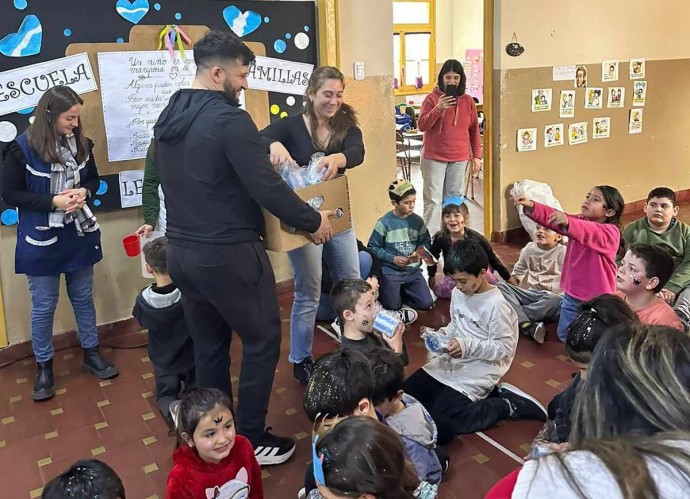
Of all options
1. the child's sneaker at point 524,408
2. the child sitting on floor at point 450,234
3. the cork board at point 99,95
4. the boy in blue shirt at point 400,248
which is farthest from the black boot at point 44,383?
the child sitting on floor at point 450,234

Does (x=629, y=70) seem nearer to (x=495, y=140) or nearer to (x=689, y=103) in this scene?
(x=689, y=103)

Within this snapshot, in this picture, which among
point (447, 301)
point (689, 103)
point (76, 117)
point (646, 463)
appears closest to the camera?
point (646, 463)

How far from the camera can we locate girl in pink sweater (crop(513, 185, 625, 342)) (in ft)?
10.9

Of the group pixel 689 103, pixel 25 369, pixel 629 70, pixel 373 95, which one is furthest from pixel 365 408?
pixel 689 103

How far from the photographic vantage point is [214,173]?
2.29 meters

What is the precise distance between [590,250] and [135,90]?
2.72 m

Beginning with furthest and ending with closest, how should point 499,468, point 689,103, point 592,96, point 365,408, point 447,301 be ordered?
point 689,103
point 592,96
point 447,301
point 499,468
point 365,408

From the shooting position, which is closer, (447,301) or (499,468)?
(499,468)

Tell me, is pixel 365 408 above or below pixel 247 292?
below

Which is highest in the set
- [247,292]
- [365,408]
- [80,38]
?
[80,38]

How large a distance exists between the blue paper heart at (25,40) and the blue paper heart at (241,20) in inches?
43.4

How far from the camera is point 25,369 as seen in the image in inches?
147

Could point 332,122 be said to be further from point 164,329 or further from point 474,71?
point 474,71

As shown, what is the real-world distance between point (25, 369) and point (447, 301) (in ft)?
8.76
